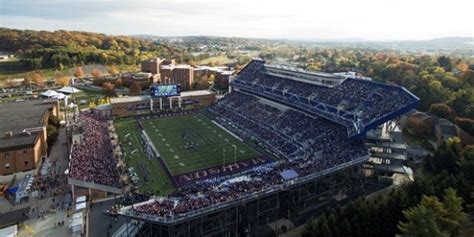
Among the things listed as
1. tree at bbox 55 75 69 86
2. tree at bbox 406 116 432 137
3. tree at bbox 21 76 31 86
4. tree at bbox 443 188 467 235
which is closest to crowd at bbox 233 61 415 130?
tree at bbox 406 116 432 137

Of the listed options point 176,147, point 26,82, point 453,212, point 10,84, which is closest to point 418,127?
point 453,212

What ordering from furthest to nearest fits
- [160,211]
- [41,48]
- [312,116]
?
[41,48] → [312,116] → [160,211]

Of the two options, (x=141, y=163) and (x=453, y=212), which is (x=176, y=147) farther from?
(x=453, y=212)

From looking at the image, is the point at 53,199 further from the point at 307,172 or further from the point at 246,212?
the point at 307,172

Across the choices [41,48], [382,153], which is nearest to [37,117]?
[382,153]

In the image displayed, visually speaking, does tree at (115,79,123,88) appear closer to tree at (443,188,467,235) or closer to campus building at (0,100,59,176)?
campus building at (0,100,59,176)

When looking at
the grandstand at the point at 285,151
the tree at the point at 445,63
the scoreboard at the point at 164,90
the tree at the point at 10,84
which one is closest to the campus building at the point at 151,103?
the scoreboard at the point at 164,90
